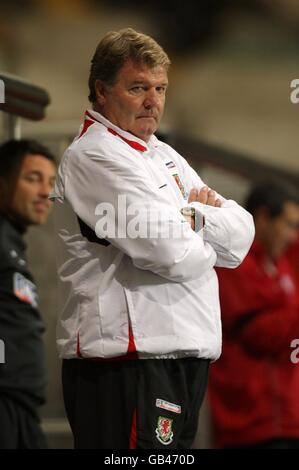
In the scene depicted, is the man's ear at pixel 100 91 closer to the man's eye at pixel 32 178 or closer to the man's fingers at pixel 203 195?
the man's fingers at pixel 203 195

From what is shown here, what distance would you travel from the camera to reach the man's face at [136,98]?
2.78 metres

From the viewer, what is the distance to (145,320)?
2.70 m

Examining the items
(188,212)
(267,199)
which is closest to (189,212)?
(188,212)

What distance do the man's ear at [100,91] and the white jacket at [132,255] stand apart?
0.05 m

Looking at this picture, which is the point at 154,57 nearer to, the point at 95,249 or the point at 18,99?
the point at 95,249

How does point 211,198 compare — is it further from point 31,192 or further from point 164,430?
point 31,192

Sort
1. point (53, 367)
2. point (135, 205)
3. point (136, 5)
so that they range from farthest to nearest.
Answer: point (136, 5)
point (53, 367)
point (135, 205)

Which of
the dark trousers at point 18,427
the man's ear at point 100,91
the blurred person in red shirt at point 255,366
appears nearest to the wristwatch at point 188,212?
the man's ear at point 100,91

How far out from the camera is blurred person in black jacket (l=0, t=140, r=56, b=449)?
356 cm

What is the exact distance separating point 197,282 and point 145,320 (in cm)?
16

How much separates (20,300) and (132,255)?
1004 mm

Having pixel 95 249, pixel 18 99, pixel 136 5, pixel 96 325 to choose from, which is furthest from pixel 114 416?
pixel 136 5

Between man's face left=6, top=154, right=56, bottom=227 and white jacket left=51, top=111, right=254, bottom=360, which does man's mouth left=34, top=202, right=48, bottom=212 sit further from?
white jacket left=51, top=111, right=254, bottom=360

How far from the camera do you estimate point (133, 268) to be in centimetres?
274
